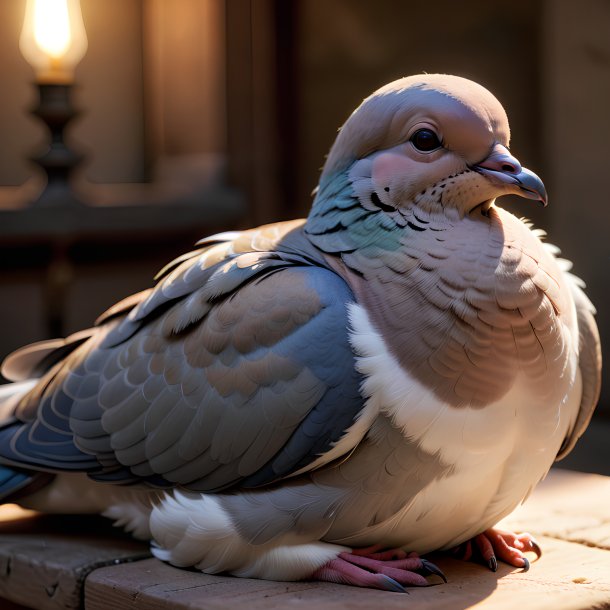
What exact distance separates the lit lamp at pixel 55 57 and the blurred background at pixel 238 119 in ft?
0.43

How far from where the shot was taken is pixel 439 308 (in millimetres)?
1729

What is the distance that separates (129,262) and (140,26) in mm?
1351

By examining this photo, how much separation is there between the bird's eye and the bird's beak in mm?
78

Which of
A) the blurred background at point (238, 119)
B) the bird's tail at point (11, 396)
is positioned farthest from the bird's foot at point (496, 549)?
the blurred background at point (238, 119)

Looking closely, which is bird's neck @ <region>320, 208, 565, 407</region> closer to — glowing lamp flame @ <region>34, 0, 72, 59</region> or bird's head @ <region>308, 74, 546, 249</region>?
bird's head @ <region>308, 74, 546, 249</region>

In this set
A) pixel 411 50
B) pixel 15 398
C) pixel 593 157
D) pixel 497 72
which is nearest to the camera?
pixel 15 398

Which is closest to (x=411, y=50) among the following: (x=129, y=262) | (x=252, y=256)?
(x=129, y=262)

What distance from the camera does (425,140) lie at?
1.79 meters

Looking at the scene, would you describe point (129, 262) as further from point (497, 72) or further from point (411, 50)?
point (497, 72)

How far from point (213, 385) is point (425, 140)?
566mm

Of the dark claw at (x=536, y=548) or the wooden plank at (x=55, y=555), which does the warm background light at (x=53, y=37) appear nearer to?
the wooden plank at (x=55, y=555)

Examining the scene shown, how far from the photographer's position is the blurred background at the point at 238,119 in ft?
12.9

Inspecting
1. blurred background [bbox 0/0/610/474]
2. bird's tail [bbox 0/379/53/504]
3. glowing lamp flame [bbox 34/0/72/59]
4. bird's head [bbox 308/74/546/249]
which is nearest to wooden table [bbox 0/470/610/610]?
bird's tail [bbox 0/379/53/504]

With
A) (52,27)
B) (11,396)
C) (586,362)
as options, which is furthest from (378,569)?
(52,27)
